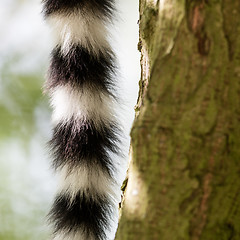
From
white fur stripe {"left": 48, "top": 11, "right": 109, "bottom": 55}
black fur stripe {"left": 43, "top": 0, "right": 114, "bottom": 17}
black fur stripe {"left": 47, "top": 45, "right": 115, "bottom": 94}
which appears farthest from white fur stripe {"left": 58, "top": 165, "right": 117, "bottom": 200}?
black fur stripe {"left": 43, "top": 0, "right": 114, "bottom": 17}

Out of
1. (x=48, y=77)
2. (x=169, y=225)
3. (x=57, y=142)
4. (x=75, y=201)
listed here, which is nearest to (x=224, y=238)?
(x=169, y=225)

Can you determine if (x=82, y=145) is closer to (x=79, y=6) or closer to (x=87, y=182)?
(x=87, y=182)

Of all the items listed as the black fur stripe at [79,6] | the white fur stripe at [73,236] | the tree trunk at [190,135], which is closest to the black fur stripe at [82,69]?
the black fur stripe at [79,6]

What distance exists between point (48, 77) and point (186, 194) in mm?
1008

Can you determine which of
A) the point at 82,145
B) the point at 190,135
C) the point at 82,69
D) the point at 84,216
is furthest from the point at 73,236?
the point at 190,135

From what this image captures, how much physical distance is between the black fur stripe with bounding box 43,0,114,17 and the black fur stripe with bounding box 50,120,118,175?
1.32 feet

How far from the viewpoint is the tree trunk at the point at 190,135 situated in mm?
927

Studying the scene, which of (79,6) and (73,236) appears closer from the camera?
(73,236)

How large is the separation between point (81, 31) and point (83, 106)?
26 cm

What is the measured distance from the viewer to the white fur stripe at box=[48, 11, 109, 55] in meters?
1.72

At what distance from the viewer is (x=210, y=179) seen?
931 mm

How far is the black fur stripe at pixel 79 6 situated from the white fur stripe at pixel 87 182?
548mm

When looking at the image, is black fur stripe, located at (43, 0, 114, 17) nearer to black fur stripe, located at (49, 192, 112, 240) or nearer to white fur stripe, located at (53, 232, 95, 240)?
black fur stripe, located at (49, 192, 112, 240)

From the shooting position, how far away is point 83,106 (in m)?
1.69
